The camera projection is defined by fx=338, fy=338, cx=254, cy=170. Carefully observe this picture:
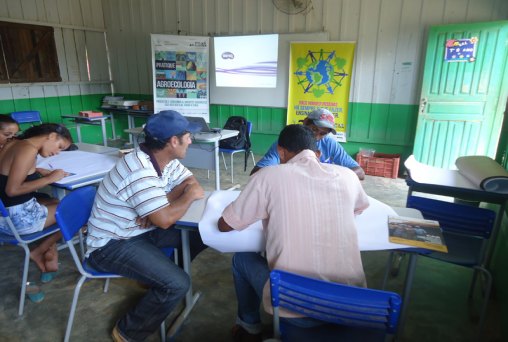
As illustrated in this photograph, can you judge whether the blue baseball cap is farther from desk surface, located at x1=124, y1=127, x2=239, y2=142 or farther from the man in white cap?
desk surface, located at x1=124, y1=127, x2=239, y2=142

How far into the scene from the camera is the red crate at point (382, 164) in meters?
4.83

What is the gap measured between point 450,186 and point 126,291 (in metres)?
2.19

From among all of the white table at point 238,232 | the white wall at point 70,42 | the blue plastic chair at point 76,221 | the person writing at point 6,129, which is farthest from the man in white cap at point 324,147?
the white wall at point 70,42

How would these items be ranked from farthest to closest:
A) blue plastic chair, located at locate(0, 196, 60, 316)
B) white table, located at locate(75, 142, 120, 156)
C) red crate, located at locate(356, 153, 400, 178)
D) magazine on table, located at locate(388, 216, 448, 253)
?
red crate, located at locate(356, 153, 400, 178)
white table, located at locate(75, 142, 120, 156)
blue plastic chair, located at locate(0, 196, 60, 316)
magazine on table, located at locate(388, 216, 448, 253)

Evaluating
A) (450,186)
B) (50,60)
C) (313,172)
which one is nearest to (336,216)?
(313,172)

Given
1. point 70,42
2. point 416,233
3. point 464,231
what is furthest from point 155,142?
point 70,42

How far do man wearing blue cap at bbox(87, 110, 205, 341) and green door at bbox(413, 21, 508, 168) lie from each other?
3.93 m

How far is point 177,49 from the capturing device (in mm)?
5949

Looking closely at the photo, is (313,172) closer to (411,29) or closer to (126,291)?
(126,291)

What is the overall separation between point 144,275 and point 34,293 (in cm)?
107

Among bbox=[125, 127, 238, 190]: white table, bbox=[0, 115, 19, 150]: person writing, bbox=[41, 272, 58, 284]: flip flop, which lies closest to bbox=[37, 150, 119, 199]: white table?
bbox=[0, 115, 19, 150]: person writing

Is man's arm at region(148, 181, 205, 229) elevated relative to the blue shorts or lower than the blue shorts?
elevated

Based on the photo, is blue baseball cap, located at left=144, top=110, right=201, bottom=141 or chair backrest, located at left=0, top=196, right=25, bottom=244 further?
chair backrest, located at left=0, top=196, right=25, bottom=244

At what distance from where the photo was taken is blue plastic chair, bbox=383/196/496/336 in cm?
181
